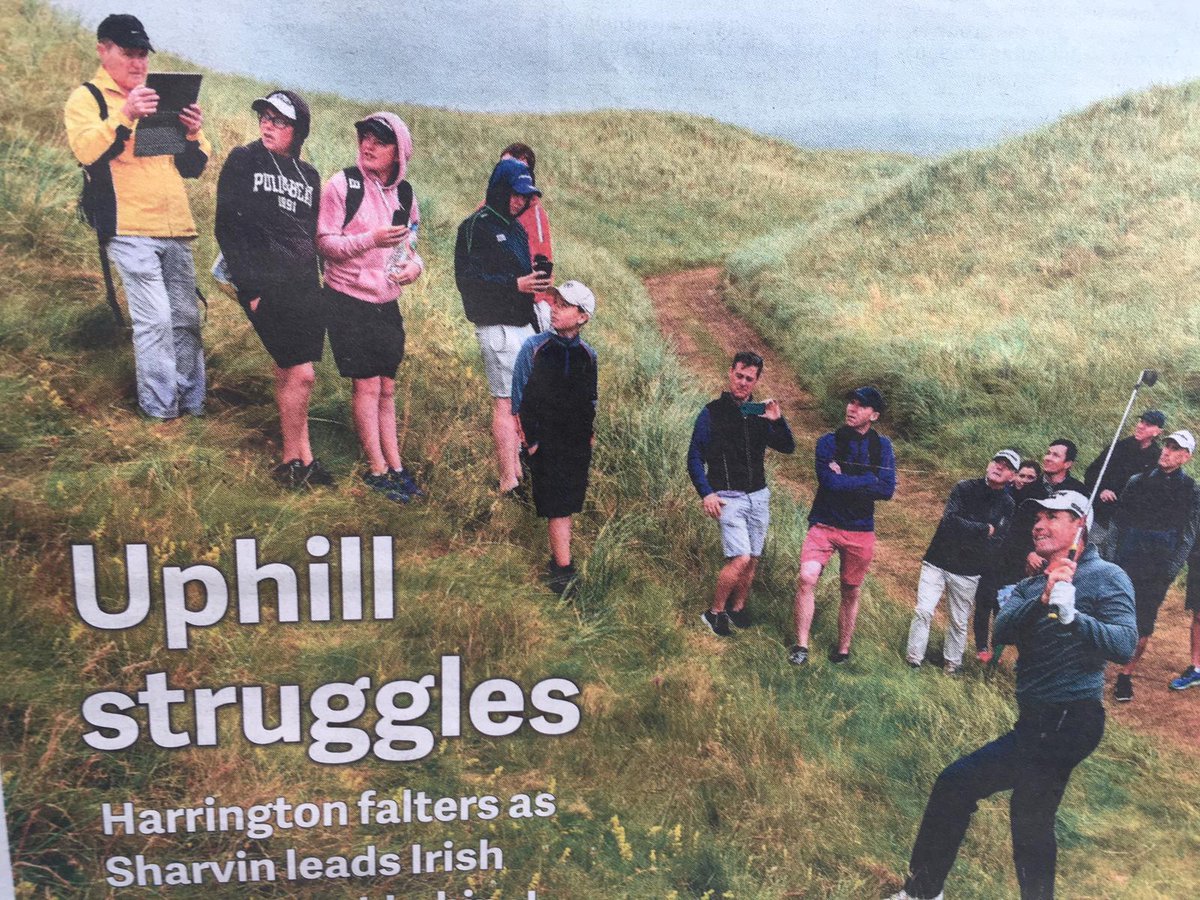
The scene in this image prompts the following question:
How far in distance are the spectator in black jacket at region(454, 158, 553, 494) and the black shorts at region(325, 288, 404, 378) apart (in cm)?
26

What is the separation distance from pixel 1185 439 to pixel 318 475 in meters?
3.13

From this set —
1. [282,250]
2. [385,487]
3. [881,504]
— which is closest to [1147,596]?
[881,504]

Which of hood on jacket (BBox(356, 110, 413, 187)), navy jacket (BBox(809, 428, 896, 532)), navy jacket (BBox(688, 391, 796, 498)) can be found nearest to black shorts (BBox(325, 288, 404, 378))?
hood on jacket (BBox(356, 110, 413, 187))

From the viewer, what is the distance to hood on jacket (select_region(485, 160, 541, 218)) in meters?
2.61

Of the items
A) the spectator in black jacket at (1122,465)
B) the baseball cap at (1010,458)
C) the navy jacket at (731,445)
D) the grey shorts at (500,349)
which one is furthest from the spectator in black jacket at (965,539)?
the grey shorts at (500,349)

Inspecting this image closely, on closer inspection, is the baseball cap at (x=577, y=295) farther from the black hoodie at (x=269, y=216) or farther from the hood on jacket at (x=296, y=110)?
the hood on jacket at (x=296, y=110)

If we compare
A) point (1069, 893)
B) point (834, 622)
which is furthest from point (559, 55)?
point (1069, 893)

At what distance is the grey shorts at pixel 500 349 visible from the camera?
272 centimetres

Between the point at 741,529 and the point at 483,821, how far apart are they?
1.34 metres

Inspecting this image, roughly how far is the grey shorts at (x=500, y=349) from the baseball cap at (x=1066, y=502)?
1.92 meters

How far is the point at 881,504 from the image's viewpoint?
2.91 m

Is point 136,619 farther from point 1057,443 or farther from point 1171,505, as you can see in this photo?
point 1171,505

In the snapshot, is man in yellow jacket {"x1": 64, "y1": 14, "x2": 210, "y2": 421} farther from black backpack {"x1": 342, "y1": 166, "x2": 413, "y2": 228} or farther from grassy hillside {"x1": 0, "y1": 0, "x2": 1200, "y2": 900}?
black backpack {"x1": 342, "y1": 166, "x2": 413, "y2": 228}

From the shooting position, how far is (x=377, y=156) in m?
2.54
